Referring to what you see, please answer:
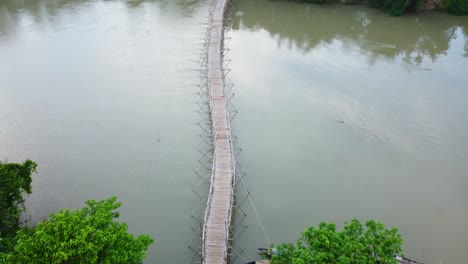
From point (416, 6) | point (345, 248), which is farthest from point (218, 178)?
point (416, 6)

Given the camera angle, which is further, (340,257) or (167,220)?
(167,220)

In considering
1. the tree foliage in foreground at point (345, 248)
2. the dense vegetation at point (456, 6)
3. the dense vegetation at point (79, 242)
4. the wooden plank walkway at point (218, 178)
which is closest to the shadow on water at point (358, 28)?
the dense vegetation at point (456, 6)

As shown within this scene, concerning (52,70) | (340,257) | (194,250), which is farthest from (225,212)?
(52,70)

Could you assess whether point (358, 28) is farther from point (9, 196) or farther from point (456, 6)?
point (9, 196)

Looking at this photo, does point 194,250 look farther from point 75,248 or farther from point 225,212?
point 75,248

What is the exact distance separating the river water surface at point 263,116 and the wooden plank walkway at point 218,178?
1509 mm

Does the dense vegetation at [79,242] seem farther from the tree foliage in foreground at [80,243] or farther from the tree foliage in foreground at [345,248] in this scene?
the tree foliage in foreground at [345,248]

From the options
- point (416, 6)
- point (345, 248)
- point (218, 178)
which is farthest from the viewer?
point (416, 6)

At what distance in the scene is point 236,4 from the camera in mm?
44781

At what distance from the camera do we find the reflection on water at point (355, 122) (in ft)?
68.1

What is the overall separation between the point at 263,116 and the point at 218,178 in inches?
319

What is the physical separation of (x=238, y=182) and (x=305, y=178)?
398cm

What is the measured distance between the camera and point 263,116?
91.5 feet

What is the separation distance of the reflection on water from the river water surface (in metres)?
0.10
